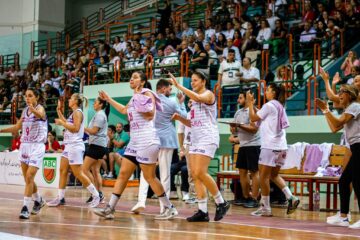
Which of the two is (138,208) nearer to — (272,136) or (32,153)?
(32,153)

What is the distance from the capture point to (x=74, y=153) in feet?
32.4

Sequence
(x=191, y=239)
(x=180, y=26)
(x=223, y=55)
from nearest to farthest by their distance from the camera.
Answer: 1. (x=191, y=239)
2. (x=223, y=55)
3. (x=180, y=26)

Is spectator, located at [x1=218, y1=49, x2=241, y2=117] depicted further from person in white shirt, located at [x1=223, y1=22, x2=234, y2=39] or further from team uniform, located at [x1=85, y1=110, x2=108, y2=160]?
team uniform, located at [x1=85, y1=110, x2=108, y2=160]

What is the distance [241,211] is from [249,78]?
6.43m

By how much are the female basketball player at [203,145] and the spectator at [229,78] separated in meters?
7.74

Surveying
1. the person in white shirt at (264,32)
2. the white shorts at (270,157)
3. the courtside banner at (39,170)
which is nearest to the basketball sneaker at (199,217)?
the white shorts at (270,157)

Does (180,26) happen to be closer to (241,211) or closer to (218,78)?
(218,78)

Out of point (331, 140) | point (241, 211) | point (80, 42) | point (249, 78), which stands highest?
point (80, 42)

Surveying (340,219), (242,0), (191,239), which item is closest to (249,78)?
(242,0)

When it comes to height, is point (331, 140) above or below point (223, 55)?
below

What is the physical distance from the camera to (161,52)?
18781 mm

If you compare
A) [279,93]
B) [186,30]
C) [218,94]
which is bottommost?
[279,93]

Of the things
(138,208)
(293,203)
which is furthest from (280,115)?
(138,208)

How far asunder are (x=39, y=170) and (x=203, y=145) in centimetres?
882
